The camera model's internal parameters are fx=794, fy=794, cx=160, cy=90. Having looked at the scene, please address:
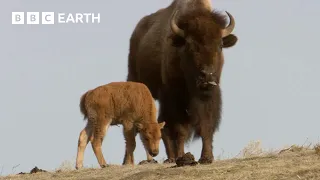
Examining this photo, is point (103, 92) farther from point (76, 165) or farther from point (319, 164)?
point (319, 164)

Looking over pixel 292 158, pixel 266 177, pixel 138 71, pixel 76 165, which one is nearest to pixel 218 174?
pixel 266 177

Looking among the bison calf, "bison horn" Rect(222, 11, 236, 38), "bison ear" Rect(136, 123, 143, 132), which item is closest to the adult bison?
"bison horn" Rect(222, 11, 236, 38)

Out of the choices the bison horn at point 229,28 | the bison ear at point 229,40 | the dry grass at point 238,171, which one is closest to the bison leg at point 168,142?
the bison ear at point 229,40

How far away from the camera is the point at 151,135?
12.4 metres

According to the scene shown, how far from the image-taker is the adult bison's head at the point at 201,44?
11.5m

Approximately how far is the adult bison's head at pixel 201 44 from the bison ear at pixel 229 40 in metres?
0.19

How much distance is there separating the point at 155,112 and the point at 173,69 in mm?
770

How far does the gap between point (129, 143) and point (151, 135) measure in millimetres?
529

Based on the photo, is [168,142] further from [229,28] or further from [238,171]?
[238,171]

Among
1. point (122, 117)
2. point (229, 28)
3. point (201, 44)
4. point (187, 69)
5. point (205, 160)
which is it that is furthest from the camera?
point (229, 28)

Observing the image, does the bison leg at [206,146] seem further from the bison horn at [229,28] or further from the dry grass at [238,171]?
the bison horn at [229,28]

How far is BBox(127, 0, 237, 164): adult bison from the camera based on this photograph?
38.1 ft

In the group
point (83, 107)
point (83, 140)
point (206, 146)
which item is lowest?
point (206, 146)

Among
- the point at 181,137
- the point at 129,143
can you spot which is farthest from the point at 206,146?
the point at 129,143
